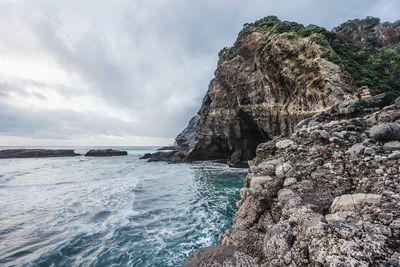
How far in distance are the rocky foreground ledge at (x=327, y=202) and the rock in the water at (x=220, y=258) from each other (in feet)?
0.07

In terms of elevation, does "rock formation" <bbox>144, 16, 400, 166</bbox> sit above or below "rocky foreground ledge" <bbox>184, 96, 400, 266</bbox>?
Answer: above

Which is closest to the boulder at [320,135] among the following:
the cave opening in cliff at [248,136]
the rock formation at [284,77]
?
the rock formation at [284,77]

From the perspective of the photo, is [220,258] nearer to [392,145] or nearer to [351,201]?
[351,201]

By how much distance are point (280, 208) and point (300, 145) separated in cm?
184


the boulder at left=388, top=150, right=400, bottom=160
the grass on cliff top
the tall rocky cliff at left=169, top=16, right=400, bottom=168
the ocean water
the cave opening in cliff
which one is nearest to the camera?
the boulder at left=388, top=150, right=400, bottom=160

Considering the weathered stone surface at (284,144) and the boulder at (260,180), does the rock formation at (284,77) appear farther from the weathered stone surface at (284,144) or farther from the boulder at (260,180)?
the boulder at (260,180)

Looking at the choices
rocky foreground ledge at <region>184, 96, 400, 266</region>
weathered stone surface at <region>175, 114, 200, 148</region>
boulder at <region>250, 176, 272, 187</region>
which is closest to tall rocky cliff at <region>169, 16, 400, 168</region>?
rocky foreground ledge at <region>184, 96, 400, 266</region>

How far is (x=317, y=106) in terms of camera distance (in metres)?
20.7

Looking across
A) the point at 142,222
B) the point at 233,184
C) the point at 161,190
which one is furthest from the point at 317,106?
the point at 142,222

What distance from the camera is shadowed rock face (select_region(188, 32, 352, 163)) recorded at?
20.5m

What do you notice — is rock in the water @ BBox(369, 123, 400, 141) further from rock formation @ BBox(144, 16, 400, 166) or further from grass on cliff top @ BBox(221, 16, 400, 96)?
grass on cliff top @ BBox(221, 16, 400, 96)

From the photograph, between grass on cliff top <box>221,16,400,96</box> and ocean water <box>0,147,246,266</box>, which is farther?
grass on cliff top <box>221,16,400,96</box>

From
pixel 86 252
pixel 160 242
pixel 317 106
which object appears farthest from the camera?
pixel 317 106

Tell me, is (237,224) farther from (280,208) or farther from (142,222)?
(142,222)
